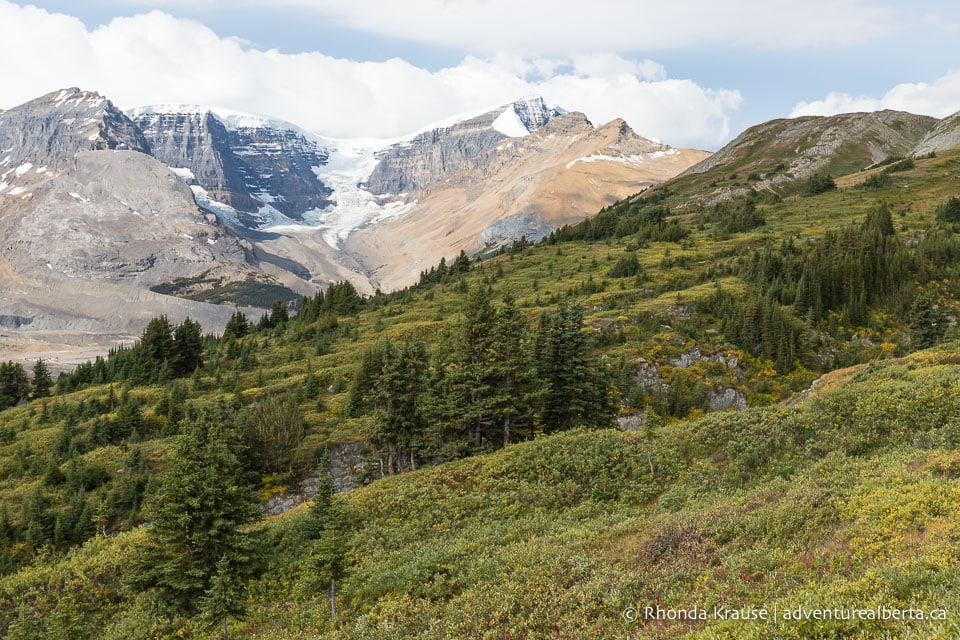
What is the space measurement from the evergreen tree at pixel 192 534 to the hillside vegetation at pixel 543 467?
0.12 meters

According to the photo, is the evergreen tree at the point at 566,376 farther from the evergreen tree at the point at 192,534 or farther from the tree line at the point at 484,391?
the evergreen tree at the point at 192,534

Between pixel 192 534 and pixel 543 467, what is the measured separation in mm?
14521

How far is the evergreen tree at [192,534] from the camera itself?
65.3 feet

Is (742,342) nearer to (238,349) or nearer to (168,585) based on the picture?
(168,585)

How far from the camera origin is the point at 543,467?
82.9ft

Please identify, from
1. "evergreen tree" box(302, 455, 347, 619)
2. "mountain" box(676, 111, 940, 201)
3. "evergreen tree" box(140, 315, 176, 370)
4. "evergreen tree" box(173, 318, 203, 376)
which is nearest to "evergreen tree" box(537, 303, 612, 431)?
"evergreen tree" box(302, 455, 347, 619)

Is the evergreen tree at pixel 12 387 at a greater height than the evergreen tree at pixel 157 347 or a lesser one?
lesser

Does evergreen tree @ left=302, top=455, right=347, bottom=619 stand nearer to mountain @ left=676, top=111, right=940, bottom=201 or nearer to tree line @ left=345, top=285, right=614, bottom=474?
tree line @ left=345, top=285, right=614, bottom=474

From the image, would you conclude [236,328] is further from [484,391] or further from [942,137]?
[942,137]

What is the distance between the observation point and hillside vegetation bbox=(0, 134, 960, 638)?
12766 millimetres

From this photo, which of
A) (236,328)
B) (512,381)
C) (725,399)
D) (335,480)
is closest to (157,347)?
(236,328)

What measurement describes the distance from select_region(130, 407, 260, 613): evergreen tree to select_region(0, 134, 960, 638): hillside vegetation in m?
0.12

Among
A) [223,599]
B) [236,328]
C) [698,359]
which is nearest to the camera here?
[223,599]

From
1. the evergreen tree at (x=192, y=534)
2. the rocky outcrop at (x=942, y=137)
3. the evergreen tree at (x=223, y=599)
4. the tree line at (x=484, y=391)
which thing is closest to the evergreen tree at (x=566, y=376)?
the tree line at (x=484, y=391)
